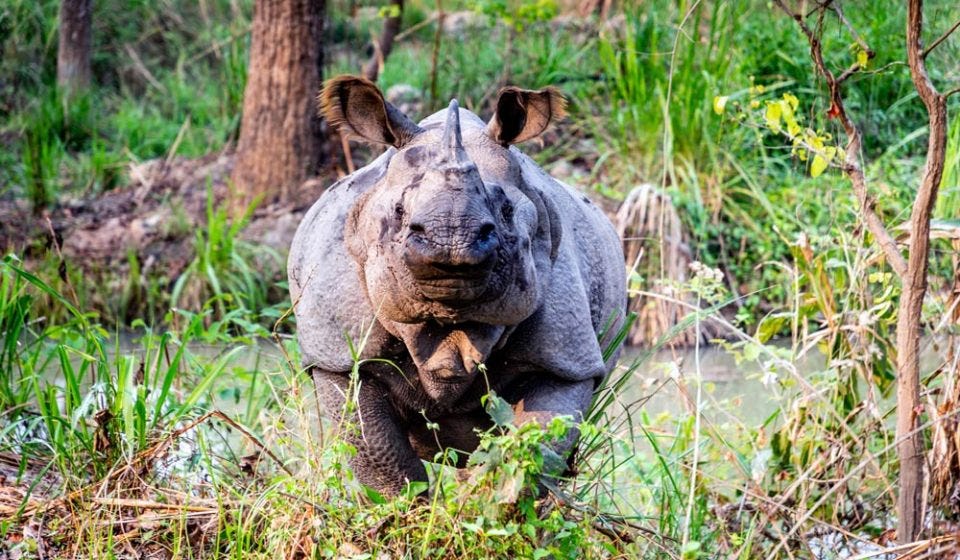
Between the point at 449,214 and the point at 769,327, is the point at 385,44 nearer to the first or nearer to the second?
the point at 769,327

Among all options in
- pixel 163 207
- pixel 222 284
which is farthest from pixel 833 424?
pixel 163 207

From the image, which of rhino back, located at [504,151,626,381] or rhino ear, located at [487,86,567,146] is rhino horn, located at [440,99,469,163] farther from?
rhino back, located at [504,151,626,381]

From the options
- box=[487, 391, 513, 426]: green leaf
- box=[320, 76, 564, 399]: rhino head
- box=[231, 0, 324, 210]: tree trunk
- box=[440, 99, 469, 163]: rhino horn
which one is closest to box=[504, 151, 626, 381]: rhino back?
box=[320, 76, 564, 399]: rhino head

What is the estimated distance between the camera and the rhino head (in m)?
3.21

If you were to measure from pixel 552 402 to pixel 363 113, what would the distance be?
3.28 ft

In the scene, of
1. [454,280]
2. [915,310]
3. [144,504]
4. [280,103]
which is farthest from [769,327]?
[280,103]

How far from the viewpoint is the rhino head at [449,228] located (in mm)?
3205

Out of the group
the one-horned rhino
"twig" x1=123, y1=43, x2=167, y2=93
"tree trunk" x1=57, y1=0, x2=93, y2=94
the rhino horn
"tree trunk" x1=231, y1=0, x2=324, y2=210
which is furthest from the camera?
"twig" x1=123, y1=43, x2=167, y2=93

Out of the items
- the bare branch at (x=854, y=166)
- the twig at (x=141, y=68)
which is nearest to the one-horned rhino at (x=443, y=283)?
the bare branch at (x=854, y=166)

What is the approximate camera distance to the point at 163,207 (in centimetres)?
1018

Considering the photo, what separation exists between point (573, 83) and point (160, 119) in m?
4.39

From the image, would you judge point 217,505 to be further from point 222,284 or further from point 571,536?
point 222,284

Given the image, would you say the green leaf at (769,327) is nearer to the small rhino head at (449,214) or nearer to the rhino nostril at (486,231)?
the small rhino head at (449,214)

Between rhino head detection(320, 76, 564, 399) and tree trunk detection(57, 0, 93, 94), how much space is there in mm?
9689
